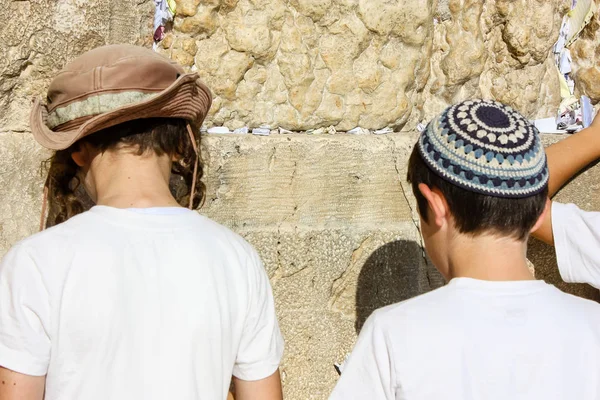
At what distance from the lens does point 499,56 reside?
3.06 metres

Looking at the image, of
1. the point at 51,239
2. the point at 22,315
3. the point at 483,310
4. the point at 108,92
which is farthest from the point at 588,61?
the point at 22,315

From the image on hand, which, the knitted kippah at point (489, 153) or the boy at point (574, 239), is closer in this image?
the knitted kippah at point (489, 153)

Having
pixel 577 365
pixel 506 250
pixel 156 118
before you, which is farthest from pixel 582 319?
pixel 156 118

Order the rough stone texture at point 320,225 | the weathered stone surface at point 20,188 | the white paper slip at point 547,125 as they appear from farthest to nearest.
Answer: the white paper slip at point 547,125 → the rough stone texture at point 320,225 → the weathered stone surface at point 20,188

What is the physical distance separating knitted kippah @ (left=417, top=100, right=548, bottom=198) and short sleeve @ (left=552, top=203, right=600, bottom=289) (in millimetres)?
653

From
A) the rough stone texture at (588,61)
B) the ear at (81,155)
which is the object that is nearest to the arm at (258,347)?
the ear at (81,155)

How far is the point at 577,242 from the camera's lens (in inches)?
87.2

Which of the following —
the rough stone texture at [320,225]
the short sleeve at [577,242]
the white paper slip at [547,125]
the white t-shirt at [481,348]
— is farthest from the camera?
the white paper slip at [547,125]

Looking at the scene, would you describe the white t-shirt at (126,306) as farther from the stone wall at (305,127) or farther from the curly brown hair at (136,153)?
the stone wall at (305,127)

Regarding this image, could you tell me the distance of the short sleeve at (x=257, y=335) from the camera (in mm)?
1784

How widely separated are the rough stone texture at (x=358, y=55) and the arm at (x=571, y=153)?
51cm

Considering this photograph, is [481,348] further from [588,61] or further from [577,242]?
[588,61]

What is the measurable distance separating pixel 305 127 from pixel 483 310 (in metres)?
1.34

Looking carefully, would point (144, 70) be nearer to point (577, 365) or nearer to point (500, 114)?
point (500, 114)
